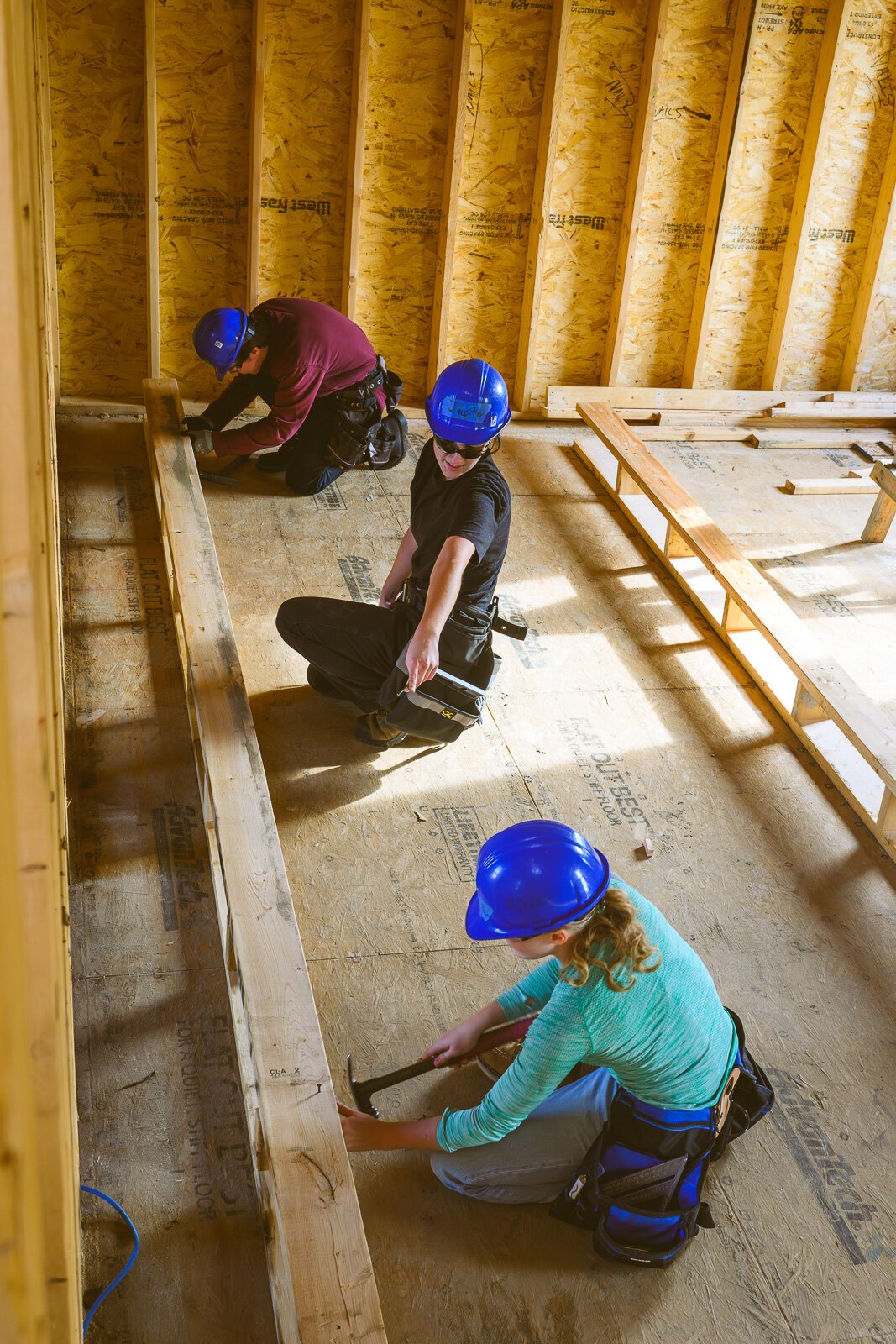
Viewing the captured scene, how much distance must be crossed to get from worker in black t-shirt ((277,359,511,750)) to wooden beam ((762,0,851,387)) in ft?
16.9

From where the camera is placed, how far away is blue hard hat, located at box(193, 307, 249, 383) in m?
5.95

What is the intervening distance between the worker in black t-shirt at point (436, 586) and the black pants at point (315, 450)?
211 cm

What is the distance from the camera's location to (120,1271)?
9.17 ft

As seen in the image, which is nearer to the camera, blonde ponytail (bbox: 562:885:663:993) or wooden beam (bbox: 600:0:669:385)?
blonde ponytail (bbox: 562:885:663:993)

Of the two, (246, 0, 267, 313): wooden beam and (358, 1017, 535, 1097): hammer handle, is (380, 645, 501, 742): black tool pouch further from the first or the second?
(246, 0, 267, 313): wooden beam

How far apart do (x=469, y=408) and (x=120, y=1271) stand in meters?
3.04

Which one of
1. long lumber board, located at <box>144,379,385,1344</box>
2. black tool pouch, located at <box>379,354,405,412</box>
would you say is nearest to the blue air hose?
long lumber board, located at <box>144,379,385,1344</box>

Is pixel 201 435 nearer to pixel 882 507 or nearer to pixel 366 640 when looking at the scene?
pixel 366 640

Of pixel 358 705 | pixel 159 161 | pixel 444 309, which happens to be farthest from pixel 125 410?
pixel 358 705

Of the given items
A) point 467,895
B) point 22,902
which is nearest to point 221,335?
point 467,895

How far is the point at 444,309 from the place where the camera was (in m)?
8.12

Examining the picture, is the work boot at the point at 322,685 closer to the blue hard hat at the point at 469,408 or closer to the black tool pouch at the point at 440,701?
the black tool pouch at the point at 440,701

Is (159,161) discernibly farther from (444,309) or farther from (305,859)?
(305,859)

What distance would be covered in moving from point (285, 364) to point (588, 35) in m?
3.53
